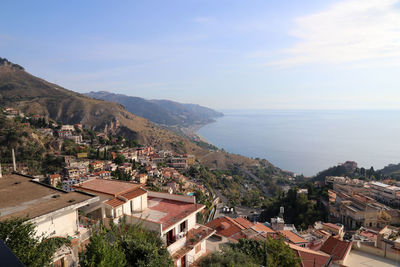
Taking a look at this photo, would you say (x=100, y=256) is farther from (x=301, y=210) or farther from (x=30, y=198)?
(x=301, y=210)

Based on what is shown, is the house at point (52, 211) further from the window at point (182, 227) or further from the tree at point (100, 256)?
the window at point (182, 227)

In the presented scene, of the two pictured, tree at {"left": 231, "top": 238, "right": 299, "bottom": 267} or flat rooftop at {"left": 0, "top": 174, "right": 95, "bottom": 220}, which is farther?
tree at {"left": 231, "top": 238, "right": 299, "bottom": 267}

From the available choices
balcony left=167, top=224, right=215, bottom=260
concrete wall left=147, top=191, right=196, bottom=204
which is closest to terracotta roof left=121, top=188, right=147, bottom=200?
concrete wall left=147, top=191, right=196, bottom=204

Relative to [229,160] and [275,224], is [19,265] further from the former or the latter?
[229,160]

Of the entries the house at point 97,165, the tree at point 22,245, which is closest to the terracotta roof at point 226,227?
the tree at point 22,245

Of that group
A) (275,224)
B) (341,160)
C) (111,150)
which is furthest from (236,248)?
(341,160)

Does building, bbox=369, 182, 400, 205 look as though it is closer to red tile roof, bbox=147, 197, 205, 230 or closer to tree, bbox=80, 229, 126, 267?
red tile roof, bbox=147, 197, 205, 230

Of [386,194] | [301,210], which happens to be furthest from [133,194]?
[386,194]
